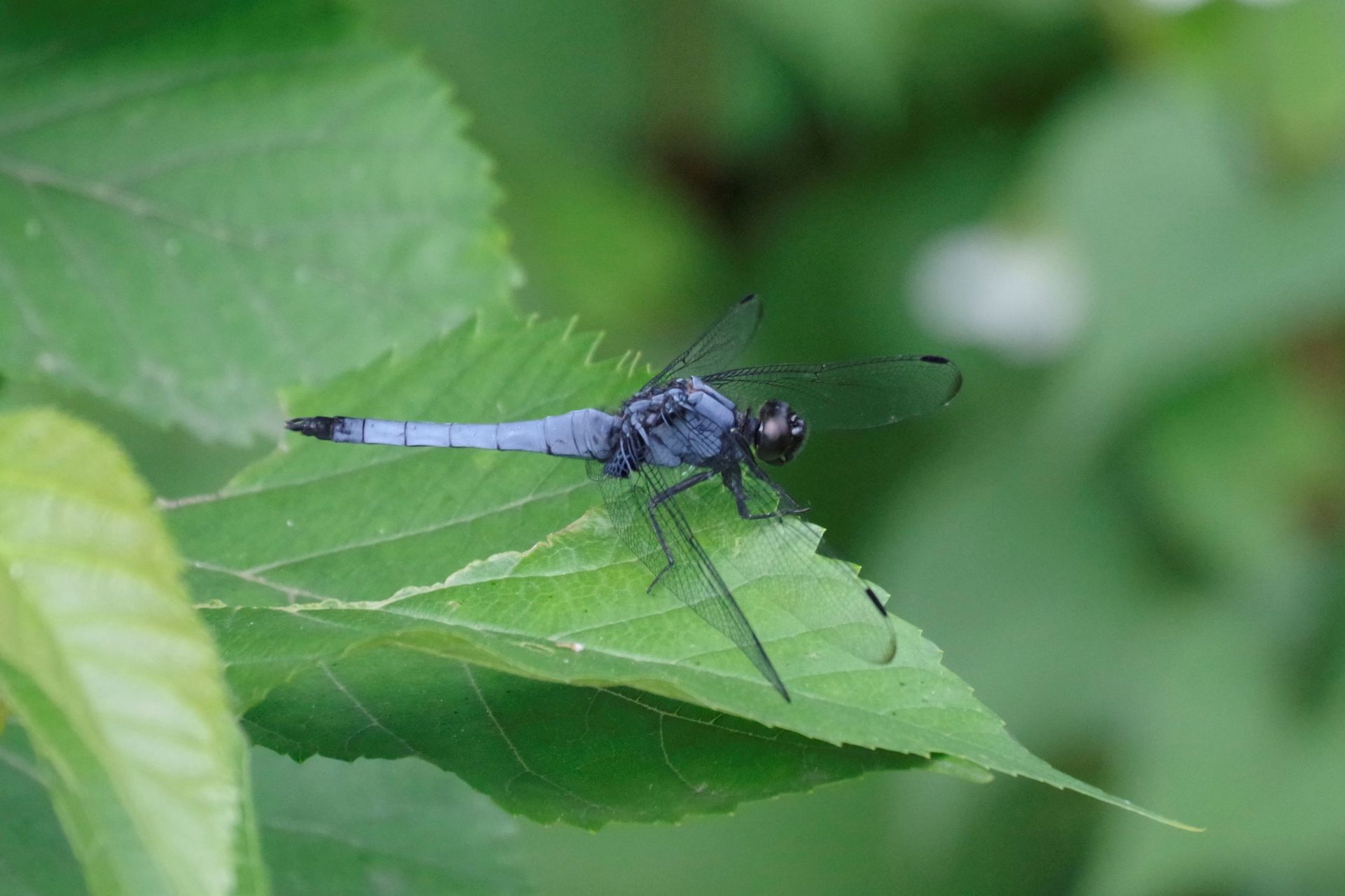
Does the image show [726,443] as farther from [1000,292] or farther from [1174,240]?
[1000,292]

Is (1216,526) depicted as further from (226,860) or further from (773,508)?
(226,860)

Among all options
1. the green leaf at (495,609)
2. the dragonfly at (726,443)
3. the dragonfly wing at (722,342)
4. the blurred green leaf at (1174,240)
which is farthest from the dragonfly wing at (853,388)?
the blurred green leaf at (1174,240)

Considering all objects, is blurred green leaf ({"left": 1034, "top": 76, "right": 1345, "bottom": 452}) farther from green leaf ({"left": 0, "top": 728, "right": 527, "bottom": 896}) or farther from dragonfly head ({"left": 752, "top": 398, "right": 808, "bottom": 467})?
green leaf ({"left": 0, "top": 728, "right": 527, "bottom": 896})

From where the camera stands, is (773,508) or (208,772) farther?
(773,508)

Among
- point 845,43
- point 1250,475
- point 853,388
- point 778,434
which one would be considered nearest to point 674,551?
point 778,434

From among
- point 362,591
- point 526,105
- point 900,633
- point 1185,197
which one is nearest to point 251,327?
point 362,591

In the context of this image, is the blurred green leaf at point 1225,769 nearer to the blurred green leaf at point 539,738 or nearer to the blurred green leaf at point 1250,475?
the blurred green leaf at point 1250,475

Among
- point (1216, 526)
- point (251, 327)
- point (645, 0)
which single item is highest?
point (645, 0)
